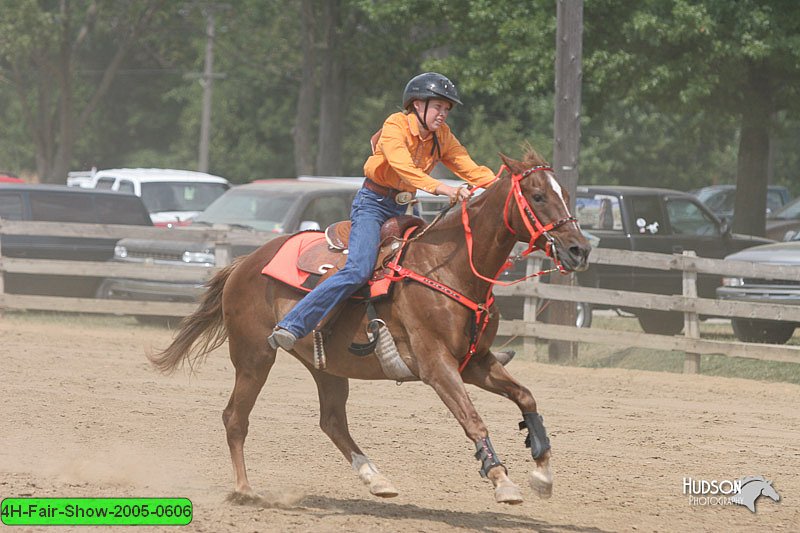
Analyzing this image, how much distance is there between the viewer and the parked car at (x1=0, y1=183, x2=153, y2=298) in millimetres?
17625

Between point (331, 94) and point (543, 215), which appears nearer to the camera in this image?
point (543, 215)

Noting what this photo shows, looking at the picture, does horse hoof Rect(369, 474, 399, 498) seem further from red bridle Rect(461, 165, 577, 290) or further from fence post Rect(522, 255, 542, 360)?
fence post Rect(522, 255, 542, 360)

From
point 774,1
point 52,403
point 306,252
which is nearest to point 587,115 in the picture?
point 774,1

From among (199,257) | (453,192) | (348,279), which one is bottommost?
(199,257)

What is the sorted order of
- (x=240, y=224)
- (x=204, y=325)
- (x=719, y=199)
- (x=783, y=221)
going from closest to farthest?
(x=204, y=325), (x=240, y=224), (x=783, y=221), (x=719, y=199)

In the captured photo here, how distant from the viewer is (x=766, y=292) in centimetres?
1516

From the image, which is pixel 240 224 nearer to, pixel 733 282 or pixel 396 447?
pixel 733 282

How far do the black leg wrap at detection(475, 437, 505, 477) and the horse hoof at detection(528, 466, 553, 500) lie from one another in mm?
245

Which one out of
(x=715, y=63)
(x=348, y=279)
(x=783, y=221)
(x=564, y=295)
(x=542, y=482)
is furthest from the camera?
(x=783, y=221)

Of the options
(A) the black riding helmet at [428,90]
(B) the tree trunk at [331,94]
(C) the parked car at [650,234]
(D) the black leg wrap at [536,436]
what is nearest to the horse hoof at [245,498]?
(D) the black leg wrap at [536,436]

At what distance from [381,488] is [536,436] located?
991mm

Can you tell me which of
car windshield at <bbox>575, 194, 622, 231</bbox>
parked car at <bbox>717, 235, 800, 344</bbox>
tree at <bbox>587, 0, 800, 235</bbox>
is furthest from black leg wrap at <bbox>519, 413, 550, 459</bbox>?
tree at <bbox>587, 0, 800, 235</bbox>

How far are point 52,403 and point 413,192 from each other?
4751 millimetres

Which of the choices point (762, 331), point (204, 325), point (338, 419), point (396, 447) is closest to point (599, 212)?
point (762, 331)
